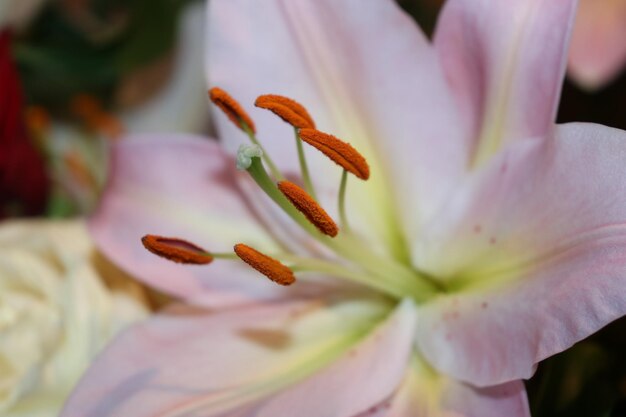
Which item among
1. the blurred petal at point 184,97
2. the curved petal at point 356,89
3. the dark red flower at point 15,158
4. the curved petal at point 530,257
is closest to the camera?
the curved petal at point 530,257

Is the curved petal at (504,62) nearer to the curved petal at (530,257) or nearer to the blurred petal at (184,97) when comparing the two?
the curved petal at (530,257)

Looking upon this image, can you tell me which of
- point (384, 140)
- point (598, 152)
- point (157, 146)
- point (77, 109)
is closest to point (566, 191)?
point (598, 152)

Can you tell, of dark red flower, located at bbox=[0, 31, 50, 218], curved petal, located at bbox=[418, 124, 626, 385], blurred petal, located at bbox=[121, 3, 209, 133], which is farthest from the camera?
blurred petal, located at bbox=[121, 3, 209, 133]

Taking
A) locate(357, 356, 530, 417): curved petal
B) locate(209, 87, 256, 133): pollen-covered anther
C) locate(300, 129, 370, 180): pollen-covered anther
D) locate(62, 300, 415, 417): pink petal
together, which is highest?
locate(209, 87, 256, 133): pollen-covered anther

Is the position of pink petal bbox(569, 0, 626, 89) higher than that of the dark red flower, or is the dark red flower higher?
the dark red flower

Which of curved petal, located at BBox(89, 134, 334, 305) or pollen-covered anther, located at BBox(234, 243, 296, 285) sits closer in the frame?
pollen-covered anther, located at BBox(234, 243, 296, 285)

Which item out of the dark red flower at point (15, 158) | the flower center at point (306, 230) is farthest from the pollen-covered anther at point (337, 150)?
the dark red flower at point (15, 158)

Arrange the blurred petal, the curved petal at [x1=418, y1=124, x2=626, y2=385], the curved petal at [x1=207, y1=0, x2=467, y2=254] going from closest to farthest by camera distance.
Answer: the curved petal at [x1=418, y1=124, x2=626, y2=385] < the curved petal at [x1=207, y1=0, x2=467, y2=254] < the blurred petal

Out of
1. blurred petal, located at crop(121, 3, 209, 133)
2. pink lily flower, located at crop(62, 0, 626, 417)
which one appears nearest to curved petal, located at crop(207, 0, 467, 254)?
pink lily flower, located at crop(62, 0, 626, 417)

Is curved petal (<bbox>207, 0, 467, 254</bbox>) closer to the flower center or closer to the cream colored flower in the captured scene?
the flower center
